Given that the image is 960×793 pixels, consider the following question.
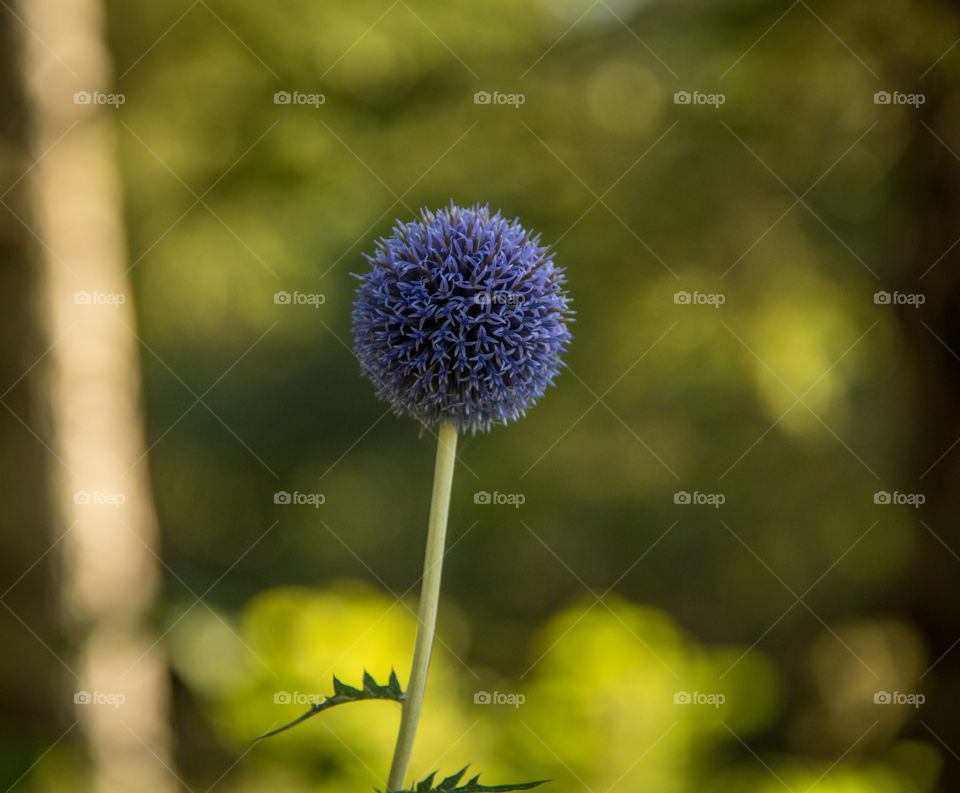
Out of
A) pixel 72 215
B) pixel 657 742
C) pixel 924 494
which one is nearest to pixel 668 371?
pixel 924 494

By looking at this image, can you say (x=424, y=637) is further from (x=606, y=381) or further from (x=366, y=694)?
(x=606, y=381)

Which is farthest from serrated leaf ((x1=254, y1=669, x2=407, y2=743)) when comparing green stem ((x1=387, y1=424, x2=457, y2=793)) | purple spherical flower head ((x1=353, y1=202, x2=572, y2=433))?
purple spherical flower head ((x1=353, y1=202, x2=572, y2=433))

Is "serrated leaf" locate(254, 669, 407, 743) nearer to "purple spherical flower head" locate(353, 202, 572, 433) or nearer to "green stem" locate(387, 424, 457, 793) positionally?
"green stem" locate(387, 424, 457, 793)

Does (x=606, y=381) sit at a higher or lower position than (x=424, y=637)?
higher

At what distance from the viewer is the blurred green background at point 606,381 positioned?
137 inches

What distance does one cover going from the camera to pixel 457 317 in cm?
123

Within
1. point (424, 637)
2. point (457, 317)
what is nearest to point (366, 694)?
point (424, 637)

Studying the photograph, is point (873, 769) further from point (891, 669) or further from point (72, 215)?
point (72, 215)

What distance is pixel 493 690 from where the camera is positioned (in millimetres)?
3715

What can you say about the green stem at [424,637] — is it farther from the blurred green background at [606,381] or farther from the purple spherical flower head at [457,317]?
the blurred green background at [606,381]

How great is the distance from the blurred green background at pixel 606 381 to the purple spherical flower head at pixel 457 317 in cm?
239

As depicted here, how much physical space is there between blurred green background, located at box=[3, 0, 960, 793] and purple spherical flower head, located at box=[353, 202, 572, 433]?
2.39 meters

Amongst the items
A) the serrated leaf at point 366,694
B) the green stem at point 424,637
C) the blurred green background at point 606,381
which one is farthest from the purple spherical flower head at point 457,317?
the blurred green background at point 606,381

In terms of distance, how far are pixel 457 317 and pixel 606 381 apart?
2783mm
